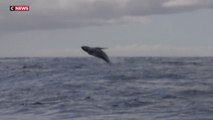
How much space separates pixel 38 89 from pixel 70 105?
10436 mm

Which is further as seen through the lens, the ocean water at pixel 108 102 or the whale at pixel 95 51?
the ocean water at pixel 108 102

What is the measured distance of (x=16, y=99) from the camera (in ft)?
101

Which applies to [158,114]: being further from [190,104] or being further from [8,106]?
[8,106]

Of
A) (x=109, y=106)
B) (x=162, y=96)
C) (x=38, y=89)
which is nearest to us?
(x=109, y=106)

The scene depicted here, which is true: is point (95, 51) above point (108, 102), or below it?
above

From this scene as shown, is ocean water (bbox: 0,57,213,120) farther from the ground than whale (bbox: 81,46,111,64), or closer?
closer

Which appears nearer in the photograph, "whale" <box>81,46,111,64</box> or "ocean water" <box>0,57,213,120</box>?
"whale" <box>81,46,111,64</box>

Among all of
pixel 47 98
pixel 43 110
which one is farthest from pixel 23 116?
pixel 47 98

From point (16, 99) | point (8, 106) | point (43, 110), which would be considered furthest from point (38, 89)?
point (43, 110)

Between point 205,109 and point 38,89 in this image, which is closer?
point 205,109

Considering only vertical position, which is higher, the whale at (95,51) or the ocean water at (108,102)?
the whale at (95,51)

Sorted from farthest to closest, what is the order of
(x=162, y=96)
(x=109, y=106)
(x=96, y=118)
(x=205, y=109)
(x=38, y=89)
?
(x=38, y=89) < (x=162, y=96) < (x=109, y=106) < (x=205, y=109) < (x=96, y=118)

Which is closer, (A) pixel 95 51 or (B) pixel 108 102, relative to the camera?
(A) pixel 95 51

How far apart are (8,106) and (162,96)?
11087 millimetres
